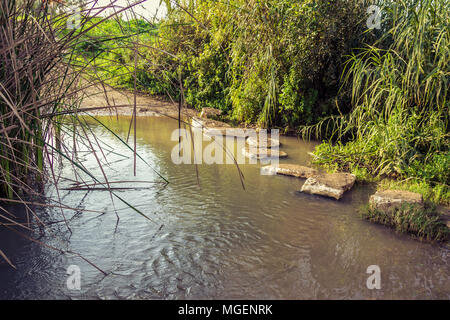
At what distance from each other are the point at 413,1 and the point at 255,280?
4616 millimetres

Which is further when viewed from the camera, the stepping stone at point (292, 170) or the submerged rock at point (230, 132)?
the submerged rock at point (230, 132)

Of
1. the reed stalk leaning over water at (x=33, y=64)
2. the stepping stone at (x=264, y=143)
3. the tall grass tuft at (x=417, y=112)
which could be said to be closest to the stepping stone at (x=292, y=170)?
the tall grass tuft at (x=417, y=112)

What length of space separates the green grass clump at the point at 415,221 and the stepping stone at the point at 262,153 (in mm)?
2291

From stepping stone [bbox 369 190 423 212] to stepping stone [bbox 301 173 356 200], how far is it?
447mm

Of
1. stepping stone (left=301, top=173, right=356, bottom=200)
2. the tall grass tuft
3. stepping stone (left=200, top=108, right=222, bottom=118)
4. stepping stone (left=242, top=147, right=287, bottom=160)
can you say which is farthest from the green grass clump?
stepping stone (left=200, top=108, right=222, bottom=118)

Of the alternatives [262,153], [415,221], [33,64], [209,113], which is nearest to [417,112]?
[262,153]

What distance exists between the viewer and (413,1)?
5.04 m

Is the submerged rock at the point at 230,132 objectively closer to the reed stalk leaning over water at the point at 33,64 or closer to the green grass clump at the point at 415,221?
the green grass clump at the point at 415,221

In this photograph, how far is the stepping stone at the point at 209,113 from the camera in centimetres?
827

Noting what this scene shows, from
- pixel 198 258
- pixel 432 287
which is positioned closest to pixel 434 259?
pixel 432 287

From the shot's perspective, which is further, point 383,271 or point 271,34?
point 271,34

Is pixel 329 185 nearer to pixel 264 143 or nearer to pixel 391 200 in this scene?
pixel 391 200
